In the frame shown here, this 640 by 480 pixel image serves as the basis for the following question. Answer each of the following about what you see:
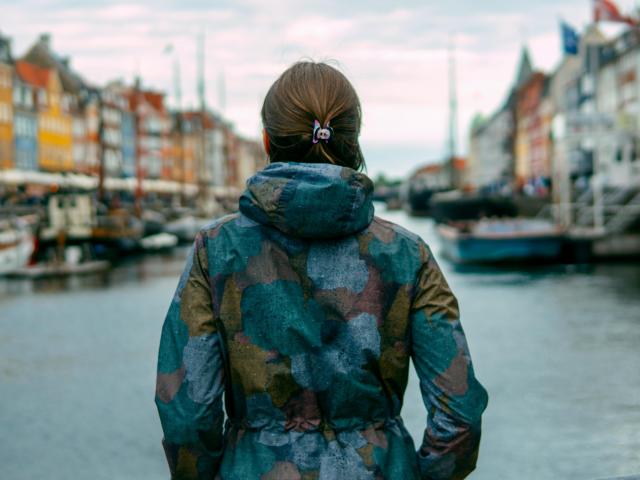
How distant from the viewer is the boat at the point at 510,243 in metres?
31.2

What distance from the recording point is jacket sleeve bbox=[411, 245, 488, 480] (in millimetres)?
2248

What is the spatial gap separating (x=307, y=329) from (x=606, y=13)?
4291cm

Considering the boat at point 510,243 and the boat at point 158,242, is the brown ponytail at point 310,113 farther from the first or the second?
the boat at point 158,242

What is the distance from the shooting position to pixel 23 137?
3285 inches

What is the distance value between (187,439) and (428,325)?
1.84 ft

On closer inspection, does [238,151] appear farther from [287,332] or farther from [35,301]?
[287,332]

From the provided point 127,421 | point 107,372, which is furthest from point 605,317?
point 127,421

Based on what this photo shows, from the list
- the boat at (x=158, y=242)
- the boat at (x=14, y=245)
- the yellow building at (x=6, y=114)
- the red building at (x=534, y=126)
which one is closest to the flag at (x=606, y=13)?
the boat at (x=158, y=242)

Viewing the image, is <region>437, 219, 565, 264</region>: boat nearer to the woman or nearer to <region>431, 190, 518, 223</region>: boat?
<region>431, 190, 518, 223</region>: boat

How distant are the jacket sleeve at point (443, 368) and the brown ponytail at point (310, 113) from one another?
11.2 inches

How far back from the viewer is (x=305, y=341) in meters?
2.23

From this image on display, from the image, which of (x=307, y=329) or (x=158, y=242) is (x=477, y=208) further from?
(x=307, y=329)

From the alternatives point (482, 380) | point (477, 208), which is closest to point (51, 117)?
point (477, 208)

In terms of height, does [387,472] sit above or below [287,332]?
below
